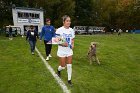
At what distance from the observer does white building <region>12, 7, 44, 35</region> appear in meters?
59.2

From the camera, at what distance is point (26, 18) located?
60.4 m

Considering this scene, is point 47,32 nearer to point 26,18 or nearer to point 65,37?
point 65,37

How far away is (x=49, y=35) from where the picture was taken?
47.3 ft

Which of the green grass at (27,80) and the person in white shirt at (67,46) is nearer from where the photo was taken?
the green grass at (27,80)

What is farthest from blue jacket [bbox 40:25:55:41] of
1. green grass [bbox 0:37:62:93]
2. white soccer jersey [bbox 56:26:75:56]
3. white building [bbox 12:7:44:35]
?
white building [bbox 12:7:44:35]

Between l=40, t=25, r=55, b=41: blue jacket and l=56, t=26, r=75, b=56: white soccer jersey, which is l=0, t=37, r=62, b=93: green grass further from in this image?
l=40, t=25, r=55, b=41: blue jacket

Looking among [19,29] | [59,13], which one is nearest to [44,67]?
[19,29]

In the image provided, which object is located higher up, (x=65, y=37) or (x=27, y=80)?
(x=65, y=37)

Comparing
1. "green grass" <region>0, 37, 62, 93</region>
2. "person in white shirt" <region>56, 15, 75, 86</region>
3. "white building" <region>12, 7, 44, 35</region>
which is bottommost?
"green grass" <region>0, 37, 62, 93</region>

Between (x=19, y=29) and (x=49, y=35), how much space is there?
4197 centimetres

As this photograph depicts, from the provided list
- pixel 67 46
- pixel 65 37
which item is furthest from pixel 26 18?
pixel 67 46

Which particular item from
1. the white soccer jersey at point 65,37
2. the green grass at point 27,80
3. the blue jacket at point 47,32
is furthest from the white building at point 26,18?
the white soccer jersey at point 65,37

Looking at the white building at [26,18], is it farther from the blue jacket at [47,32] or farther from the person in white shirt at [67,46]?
the person in white shirt at [67,46]

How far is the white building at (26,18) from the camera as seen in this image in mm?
59250
